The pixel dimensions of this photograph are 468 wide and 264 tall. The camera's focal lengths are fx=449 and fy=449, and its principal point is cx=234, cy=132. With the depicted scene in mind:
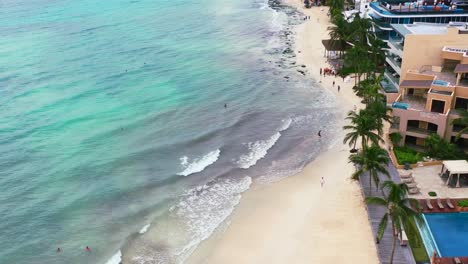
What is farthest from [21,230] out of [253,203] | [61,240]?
[253,203]

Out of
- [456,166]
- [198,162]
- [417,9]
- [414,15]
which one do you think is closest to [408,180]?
[456,166]

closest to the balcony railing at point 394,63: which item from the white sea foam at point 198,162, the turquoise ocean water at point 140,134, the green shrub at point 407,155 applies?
the turquoise ocean water at point 140,134

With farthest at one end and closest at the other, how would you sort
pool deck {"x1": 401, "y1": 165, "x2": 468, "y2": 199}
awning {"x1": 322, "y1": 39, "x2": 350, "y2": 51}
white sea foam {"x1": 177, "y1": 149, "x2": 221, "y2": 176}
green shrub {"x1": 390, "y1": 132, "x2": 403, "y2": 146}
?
awning {"x1": 322, "y1": 39, "x2": 350, "y2": 51}, white sea foam {"x1": 177, "y1": 149, "x2": 221, "y2": 176}, green shrub {"x1": 390, "y1": 132, "x2": 403, "y2": 146}, pool deck {"x1": 401, "y1": 165, "x2": 468, "y2": 199}

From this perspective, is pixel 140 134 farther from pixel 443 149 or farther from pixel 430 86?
pixel 443 149

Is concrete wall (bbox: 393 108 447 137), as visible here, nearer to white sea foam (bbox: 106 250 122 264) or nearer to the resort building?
the resort building

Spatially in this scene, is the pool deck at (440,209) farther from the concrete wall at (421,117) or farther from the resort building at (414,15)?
the resort building at (414,15)

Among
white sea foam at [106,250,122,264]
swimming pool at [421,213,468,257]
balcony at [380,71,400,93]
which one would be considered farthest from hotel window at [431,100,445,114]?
white sea foam at [106,250,122,264]
